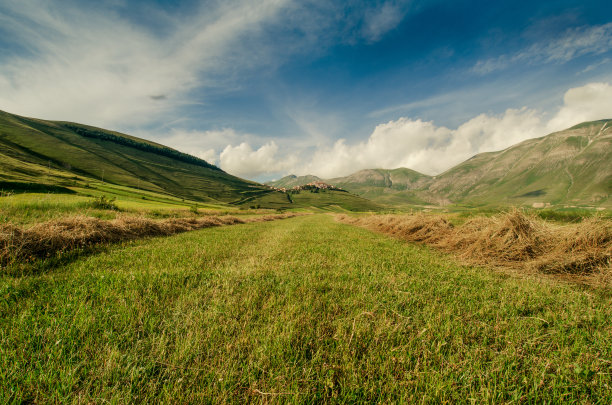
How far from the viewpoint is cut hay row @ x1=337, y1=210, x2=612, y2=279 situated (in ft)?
18.6

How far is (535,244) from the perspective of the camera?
6793 mm

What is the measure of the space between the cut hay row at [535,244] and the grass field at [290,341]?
6.82 ft

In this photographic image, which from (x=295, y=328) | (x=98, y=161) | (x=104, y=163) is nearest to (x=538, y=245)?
(x=295, y=328)

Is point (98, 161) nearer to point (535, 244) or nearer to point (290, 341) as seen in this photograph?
point (290, 341)

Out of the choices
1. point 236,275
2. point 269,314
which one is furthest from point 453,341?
point 236,275

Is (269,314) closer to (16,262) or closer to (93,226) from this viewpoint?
(16,262)

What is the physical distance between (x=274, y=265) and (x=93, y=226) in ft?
22.6

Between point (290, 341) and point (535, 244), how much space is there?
348 inches

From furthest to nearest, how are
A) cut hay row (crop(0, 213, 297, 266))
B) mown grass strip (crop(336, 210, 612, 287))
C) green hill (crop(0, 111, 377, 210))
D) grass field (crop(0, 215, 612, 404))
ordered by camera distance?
green hill (crop(0, 111, 377, 210)) < mown grass strip (crop(336, 210, 612, 287)) < cut hay row (crop(0, 213, 297, 266)) < grass field (crop(0, 215, 612, 404))

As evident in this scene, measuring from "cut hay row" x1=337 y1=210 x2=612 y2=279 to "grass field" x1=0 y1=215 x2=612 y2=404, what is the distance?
208 centimetres

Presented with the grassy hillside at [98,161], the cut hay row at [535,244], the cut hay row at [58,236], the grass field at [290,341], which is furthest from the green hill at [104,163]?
the cut hay row at [535,244]

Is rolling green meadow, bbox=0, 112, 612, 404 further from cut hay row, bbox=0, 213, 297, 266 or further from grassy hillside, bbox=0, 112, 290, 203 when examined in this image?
grassy hillside, bbox=0, 112, 290, 203

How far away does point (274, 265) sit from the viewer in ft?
16.7

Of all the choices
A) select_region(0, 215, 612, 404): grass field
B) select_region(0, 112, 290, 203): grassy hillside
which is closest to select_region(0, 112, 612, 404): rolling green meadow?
select_region(0, 215, 612, 404): grass field
